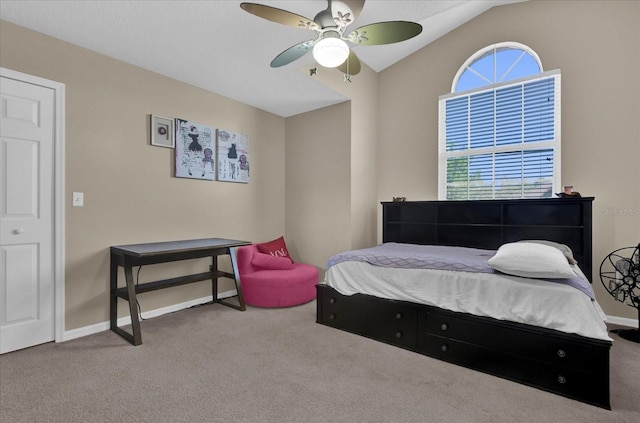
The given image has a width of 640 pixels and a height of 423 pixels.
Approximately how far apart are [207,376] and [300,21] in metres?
2.39

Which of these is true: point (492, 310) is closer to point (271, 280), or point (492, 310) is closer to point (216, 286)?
point (271, 280)

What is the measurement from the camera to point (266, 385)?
6.41 ft

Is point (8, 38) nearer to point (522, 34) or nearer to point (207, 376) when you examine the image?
point (207, 376)

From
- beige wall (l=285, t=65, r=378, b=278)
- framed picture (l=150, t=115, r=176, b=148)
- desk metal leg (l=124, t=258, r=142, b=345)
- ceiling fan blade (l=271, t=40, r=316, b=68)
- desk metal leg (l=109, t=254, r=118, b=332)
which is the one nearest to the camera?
ceiling fan blade (l=271, t=40, r=316, b=68)

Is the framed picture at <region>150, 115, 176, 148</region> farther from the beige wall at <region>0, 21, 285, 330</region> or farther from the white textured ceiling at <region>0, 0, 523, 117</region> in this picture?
the white textured ceiling at <region>0, 0, 523, 117</region>

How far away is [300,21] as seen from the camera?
6.72 feet

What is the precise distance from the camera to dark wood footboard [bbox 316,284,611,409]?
1769 mm

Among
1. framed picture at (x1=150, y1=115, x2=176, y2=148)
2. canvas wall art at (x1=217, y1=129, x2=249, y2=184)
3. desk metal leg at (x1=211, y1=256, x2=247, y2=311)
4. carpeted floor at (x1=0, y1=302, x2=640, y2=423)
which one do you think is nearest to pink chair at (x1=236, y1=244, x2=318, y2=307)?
desk metal leg at (x1=211, y1=256, x2=247, y2=311)

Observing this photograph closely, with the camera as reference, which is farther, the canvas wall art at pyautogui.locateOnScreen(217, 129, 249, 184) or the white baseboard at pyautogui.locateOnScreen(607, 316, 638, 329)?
the canvas wall art at pyautogui.locateOnScreen(217, 129, 249, 184)

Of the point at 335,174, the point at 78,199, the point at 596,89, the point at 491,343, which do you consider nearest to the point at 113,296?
the point at 78,199

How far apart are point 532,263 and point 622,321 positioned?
1911mm

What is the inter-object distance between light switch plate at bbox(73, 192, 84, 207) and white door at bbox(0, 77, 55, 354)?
15cm

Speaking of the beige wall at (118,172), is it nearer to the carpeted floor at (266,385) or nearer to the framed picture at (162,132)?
the framed picture at (162,132)

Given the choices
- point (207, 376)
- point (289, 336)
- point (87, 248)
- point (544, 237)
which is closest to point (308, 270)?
point (289, 336)
